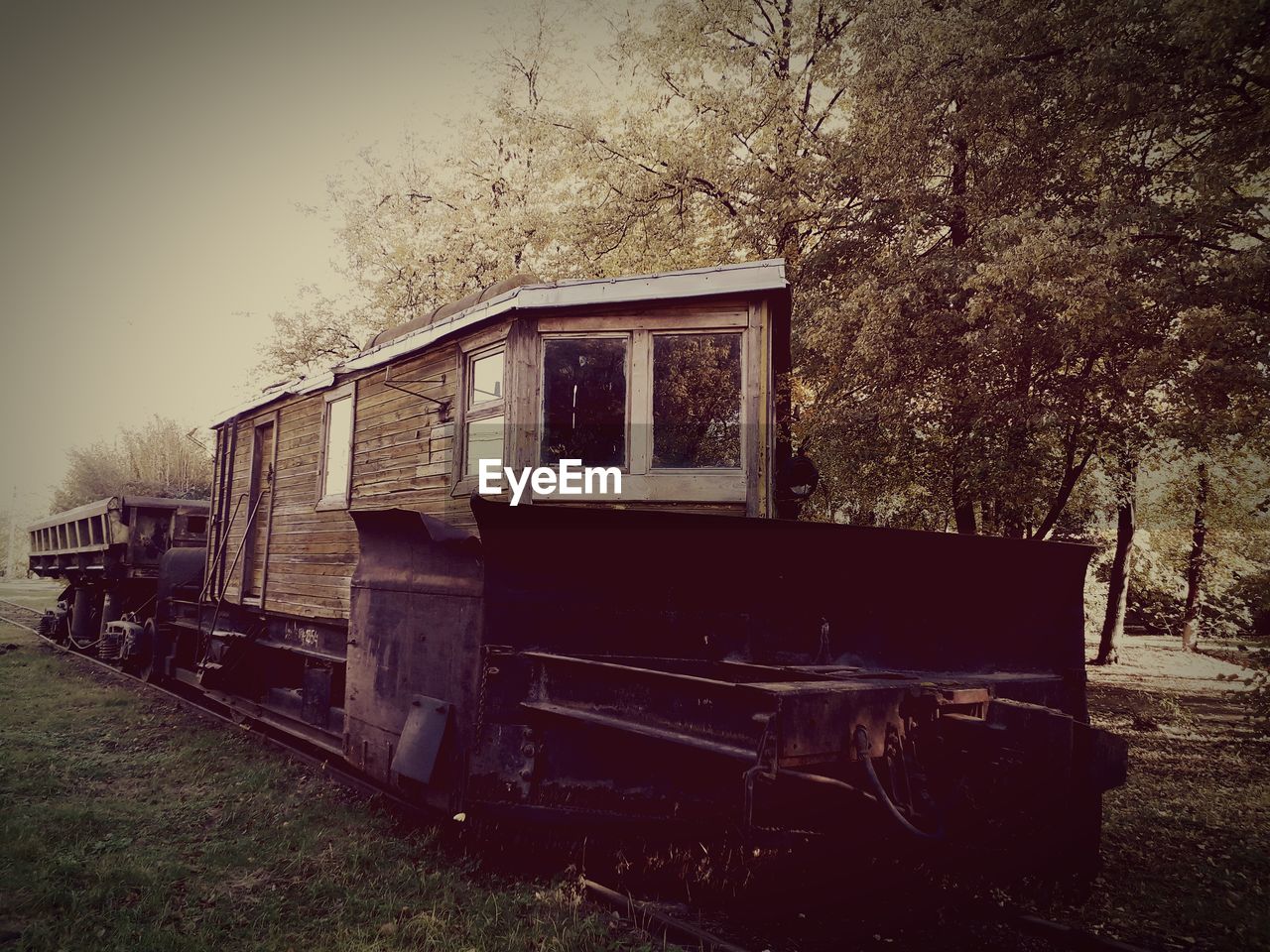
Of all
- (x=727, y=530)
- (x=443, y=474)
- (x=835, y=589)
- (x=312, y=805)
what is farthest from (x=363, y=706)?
(x=835, y=589)

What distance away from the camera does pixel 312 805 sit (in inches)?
219

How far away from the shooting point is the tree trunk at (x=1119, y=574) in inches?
613

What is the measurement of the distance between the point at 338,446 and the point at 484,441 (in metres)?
2.52

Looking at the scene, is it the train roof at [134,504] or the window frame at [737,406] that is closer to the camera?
the window frame at [737,406]

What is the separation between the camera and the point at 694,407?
614 centimetres

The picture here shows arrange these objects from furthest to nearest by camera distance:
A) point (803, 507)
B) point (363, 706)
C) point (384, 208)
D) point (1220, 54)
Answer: point (384, 208) → point (803, 507) → point (1220, 54) → point (363, 706)

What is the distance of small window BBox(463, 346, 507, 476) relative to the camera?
628cm

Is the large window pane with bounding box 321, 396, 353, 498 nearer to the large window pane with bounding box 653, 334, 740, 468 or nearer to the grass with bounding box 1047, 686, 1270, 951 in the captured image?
the large window pane with bounding box 653, 334, 740, 468

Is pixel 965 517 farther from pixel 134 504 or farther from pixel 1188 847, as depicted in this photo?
pixel 134 504

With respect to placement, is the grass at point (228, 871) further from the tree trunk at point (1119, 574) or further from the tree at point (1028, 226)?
the tree trunk at point (1119, 574)

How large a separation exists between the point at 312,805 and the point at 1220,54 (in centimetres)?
1084

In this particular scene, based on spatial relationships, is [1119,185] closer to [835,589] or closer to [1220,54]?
[1220,54]

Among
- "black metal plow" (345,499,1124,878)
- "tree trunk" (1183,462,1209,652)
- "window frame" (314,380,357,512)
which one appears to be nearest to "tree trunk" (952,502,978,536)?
"tree trunk" (1183,462,1209,652)

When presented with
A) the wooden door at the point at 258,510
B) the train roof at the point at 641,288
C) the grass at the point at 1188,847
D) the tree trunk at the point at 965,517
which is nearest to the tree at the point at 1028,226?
the tree trunk at the point at 965,517
